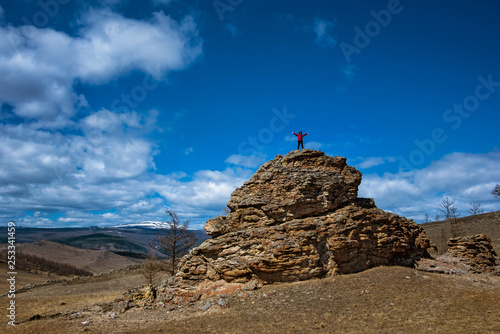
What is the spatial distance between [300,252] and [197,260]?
25.3 ft

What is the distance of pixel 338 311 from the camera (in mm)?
14648

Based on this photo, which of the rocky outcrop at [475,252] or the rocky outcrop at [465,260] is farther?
the rocky outcrop at [475,252]

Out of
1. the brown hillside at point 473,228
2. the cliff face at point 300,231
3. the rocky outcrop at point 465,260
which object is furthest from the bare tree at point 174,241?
the brown hillside at point 473,228

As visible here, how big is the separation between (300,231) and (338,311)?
20.0ft

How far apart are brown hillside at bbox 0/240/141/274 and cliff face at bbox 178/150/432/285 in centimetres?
14166

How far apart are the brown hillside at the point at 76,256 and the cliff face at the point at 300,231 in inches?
5577

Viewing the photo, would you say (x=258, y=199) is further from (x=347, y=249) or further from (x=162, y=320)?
(x=162, y=320)

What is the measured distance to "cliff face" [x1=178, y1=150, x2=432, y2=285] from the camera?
62.3ft

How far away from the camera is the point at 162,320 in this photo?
54.1 ft

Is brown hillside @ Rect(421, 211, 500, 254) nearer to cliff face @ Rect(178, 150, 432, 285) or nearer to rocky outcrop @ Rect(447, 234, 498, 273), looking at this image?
rocky outcrop @ Rect(447, 234, 498, 273)

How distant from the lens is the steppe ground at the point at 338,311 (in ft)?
42.4

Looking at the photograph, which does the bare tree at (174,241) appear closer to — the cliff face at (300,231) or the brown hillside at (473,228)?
the cliff face at (300,231)

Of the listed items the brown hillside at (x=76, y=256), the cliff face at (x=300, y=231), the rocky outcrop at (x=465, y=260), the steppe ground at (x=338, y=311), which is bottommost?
the brown hillside at (x=76, y=256)

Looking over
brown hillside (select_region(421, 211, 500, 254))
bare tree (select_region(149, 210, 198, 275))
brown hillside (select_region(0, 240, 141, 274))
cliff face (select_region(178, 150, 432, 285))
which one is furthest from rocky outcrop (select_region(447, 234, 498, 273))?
brown hillside (select_region(0, 240, 141, 274))
